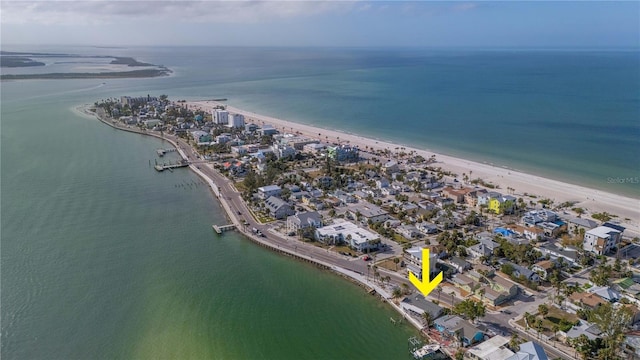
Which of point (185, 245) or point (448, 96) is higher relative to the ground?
point (448, 96)

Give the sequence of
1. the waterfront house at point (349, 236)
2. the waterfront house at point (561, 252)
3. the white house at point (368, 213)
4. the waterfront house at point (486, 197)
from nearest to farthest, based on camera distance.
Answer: the waterfront house at point (561, 252) → the waterfront house at point (349, 236) → the white house at point (368, 213) → the waterfront house at point (486, 197)

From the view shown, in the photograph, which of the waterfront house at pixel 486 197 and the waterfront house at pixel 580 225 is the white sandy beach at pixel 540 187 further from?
the waterfront house at pixel 486 197

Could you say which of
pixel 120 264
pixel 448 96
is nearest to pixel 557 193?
Answer: pixel 120 264

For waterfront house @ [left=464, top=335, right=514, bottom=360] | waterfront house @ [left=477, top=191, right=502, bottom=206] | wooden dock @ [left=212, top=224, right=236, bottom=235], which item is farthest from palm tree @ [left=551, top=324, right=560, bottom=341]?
wooden dock @ [left=212, top=224, right=236, bottom=235]

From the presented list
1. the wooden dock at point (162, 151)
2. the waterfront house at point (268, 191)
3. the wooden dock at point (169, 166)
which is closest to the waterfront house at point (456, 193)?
the waterfront house at point (268, 191)

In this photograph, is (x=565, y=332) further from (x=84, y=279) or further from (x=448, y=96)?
(x=448, y=96)

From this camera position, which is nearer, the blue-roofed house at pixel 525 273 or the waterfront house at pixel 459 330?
the waterfront house at pixel 459 330

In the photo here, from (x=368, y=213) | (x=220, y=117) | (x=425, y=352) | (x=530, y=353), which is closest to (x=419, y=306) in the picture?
(x=425, y=352)
